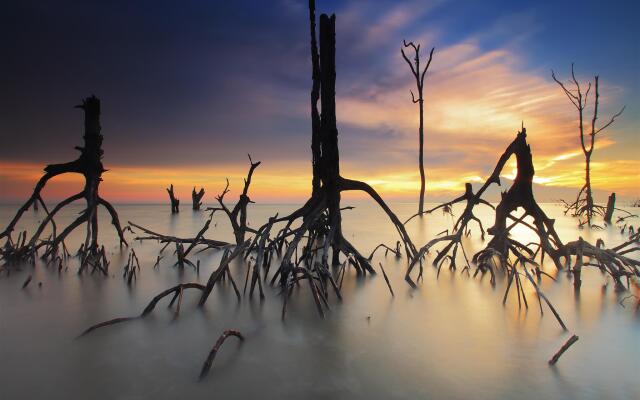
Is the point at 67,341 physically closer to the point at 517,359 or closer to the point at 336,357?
the point at 336,357

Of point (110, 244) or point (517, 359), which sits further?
point (110, 244)

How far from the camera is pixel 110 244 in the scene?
9.38 m

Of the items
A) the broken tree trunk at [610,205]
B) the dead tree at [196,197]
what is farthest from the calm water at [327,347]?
the dead tree at [196,197]

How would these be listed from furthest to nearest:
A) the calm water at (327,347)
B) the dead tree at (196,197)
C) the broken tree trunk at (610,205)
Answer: the dead tree at (196,197), the broken tree trunk at (610,205), the calm water at (327,347)

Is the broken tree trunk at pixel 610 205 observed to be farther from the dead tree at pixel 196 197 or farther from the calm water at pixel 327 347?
the dead tree at pixel 196 197

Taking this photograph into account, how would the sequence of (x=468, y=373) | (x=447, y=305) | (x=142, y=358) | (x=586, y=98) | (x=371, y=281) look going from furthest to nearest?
(x=586, y=98), (x=371, y=281), (x=447, y=305), (x=142, y=358), (x=468, y=373)

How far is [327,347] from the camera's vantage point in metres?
2.97

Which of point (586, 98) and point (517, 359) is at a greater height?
point (586, 98)

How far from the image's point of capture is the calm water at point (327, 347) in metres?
2.35

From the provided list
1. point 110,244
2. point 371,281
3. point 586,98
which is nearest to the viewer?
point 371,281

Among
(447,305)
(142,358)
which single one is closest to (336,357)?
(142,358)

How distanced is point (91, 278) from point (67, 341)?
2.71m

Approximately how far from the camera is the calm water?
2.35 metres

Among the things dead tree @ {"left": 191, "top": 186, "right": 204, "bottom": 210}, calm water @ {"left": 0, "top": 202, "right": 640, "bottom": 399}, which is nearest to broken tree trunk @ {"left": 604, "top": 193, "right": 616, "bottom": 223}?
calm water @ {"left": 0, "top": 202, "right": 640, "bottom": 399}
